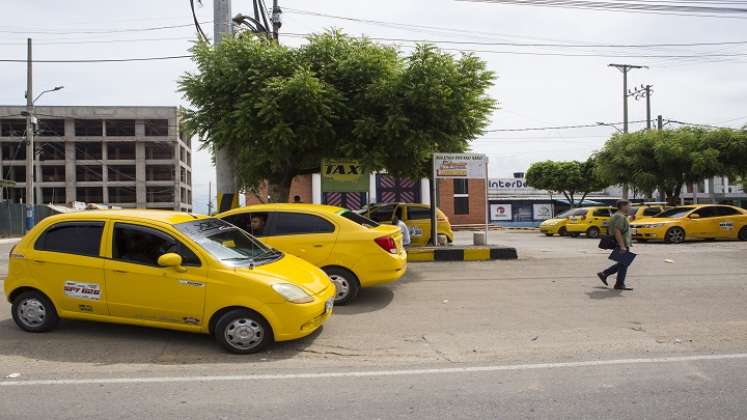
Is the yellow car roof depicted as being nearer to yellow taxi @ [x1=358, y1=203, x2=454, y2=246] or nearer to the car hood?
the car hood

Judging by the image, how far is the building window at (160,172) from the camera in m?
68.9

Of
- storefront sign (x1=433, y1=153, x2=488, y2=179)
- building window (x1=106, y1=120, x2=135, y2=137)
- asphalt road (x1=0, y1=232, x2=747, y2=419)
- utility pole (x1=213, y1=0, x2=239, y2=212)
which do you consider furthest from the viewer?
building window (x1=106, y1=120, x2=135, y2=137)

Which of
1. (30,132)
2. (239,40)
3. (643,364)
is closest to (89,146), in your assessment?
(30,132)

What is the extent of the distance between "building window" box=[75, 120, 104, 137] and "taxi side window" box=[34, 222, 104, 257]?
66762 mm

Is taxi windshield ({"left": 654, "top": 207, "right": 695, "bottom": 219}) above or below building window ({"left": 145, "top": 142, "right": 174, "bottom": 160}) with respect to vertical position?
below

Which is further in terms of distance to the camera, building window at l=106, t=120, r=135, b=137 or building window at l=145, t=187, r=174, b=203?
building window at l=145, t=187, r=174, b=203

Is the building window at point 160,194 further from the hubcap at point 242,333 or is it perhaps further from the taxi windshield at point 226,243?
the hubcap at point 242,333

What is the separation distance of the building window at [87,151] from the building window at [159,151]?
5.49m

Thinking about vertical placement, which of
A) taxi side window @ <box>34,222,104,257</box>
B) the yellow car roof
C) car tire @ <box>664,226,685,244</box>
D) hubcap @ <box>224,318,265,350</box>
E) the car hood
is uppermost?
the yellow car roof

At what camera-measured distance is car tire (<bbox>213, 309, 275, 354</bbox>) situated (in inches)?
221

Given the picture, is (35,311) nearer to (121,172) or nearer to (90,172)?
(121,172)

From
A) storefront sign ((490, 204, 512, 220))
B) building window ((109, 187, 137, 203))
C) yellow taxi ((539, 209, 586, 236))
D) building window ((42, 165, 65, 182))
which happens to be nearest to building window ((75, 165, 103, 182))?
building window ((109, 187, 137, 203))

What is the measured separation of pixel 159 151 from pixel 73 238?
68.6 metres

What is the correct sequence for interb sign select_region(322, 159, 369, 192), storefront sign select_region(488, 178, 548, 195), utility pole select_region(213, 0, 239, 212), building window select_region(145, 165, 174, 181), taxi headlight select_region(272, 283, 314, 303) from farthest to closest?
1. building window select_region(145, 165, 174, 181)
2. storefront sign select_region(488, 178, 548, 195)
3. interb sign select_region(322, 159, 369, 192)
4. utility pole select_region(213, 0, 239, 212)
5. taxi headlight select_region(272, 283, 314, 303)
